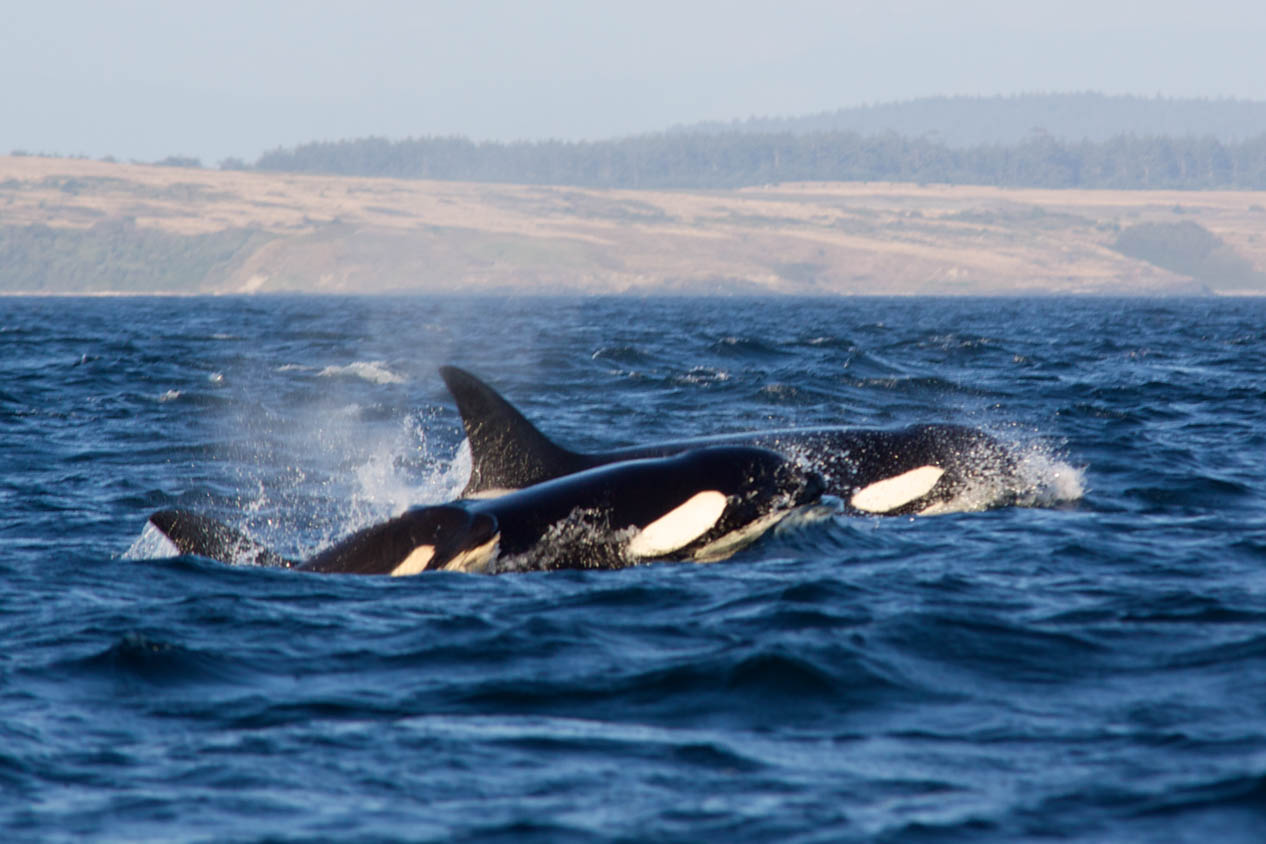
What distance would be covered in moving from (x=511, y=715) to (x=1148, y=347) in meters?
30.5

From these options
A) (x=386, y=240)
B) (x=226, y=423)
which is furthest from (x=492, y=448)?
(x=386, y=240)

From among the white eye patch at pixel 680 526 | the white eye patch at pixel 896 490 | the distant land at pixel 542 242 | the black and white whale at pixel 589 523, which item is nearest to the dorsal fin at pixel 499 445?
the black and white whale at pixel 589 523

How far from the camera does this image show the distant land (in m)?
140

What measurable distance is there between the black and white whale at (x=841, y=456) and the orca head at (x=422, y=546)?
42.7 inches

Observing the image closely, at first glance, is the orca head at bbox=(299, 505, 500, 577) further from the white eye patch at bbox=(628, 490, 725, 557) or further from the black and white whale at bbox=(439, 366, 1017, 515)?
the black and white whale at bbox=(439, 366, 1017, 515)

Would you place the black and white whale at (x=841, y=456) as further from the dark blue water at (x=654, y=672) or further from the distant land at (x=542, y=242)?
the distant land at (x=542, y=242)

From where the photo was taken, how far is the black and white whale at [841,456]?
35.2 ft

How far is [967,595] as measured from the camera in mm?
8305

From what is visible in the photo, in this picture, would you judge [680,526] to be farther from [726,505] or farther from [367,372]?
[367,372]

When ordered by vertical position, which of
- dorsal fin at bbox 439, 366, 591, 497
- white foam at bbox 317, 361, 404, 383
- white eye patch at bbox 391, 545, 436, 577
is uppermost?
dorsal fin at bbox 439, 366, 591, 497

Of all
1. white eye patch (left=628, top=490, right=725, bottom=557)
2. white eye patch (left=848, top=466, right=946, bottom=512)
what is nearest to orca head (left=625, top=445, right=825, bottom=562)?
white eye patch (left=628, top=490, right=725, bottom=557)

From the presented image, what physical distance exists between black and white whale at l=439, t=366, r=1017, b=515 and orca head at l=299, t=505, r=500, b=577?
108 centimetres

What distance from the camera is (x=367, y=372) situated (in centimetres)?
2675

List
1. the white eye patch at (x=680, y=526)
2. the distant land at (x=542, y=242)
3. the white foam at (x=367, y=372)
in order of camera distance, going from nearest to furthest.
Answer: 1. the white eye patch at (x=680, y=526)
2. the white foam at (x=367, y=372)
3. the distant land at (x=542, y=242)
